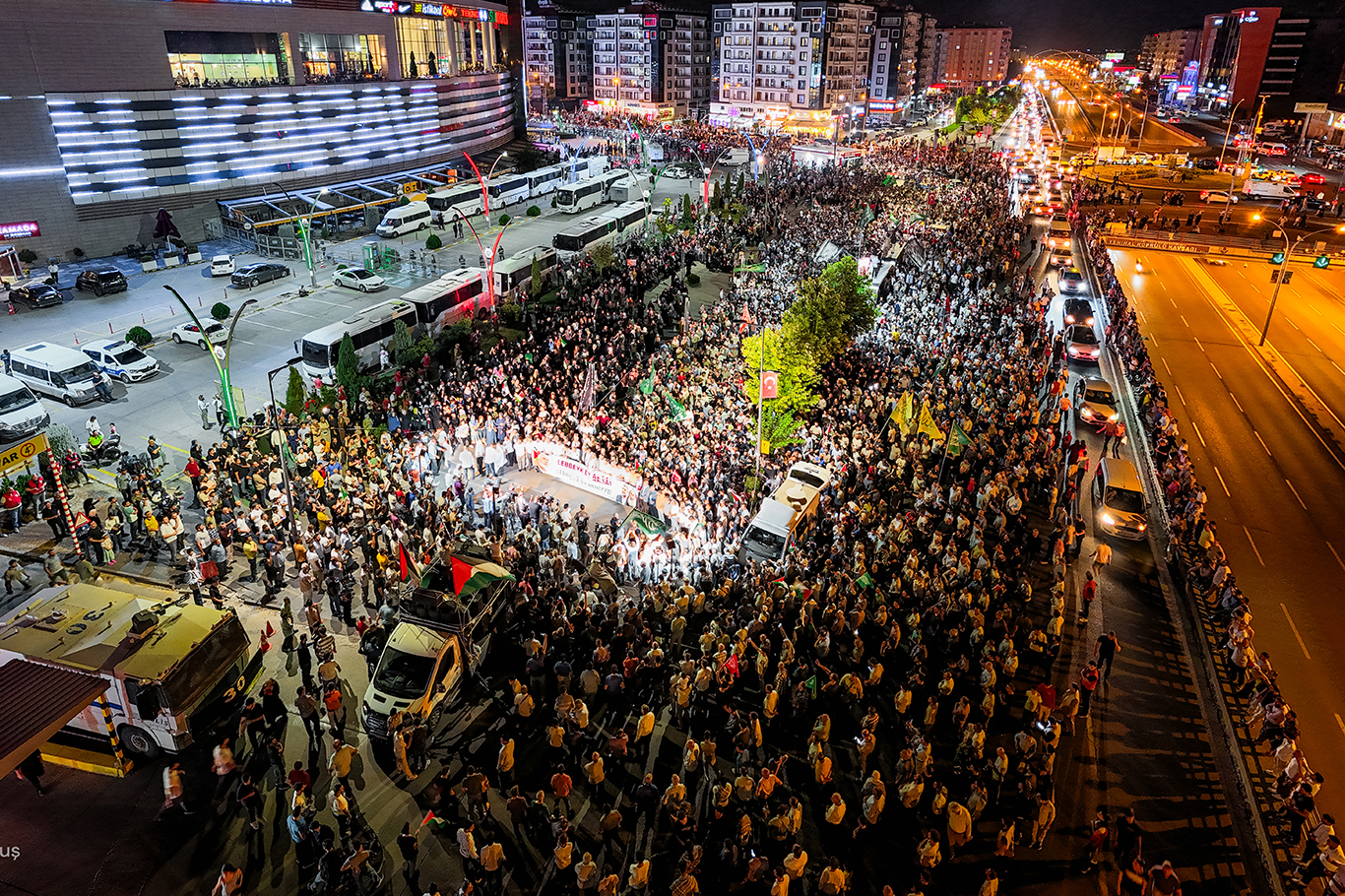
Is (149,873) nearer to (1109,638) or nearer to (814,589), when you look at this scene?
(814,589)

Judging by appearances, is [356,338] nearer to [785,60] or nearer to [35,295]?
[35,295]

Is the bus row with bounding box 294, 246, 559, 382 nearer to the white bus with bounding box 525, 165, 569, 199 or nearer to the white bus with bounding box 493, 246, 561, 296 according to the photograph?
the white bus with bounding box 493, 246, 561, 296

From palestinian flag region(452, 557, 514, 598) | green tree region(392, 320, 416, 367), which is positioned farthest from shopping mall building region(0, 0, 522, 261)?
palestinian flag region(452, 557, 514, 598)

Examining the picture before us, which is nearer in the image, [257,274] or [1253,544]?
[1253,544]

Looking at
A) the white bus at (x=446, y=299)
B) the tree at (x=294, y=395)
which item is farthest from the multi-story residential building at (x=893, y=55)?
the tree at (x=294, y=395)

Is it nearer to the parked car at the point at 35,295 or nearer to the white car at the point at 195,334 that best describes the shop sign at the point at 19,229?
the parked car at the point at 35,295

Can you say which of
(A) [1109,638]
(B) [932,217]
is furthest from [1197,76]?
(A) [1109,638]

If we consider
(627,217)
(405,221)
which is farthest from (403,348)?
(627,217)
